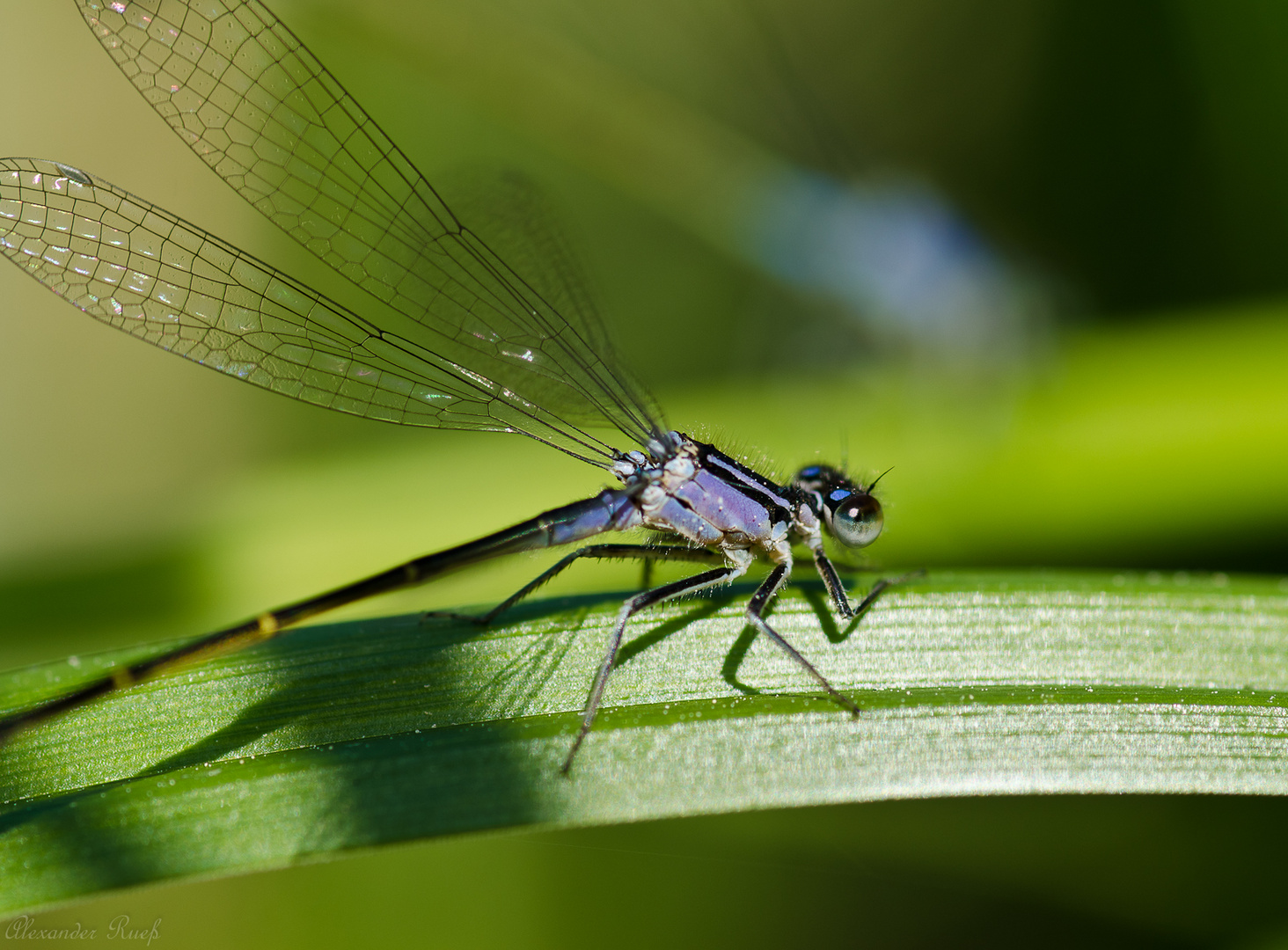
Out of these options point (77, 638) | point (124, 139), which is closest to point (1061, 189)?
point (77, 638)

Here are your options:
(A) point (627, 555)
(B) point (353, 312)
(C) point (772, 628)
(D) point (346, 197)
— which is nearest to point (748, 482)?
(A) point (627, 555)

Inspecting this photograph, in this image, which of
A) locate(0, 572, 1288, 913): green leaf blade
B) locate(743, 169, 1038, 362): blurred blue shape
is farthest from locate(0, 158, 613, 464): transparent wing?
locate(743, 169, 1038, 362): blurred blue shape

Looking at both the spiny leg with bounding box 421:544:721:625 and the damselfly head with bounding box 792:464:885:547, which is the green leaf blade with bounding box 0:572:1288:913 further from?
the damselfly head with bounding box 792:464:885:547

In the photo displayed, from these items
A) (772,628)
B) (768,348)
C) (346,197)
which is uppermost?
(768,348)

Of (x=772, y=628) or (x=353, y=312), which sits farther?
(x=353, y=312)

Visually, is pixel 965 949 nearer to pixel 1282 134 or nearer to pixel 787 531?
pixel 787 531

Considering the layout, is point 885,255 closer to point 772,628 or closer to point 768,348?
point 768,348

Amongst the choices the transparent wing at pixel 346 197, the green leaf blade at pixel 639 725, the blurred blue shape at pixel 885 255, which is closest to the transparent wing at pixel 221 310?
the transparent wing at pixel 346 197
